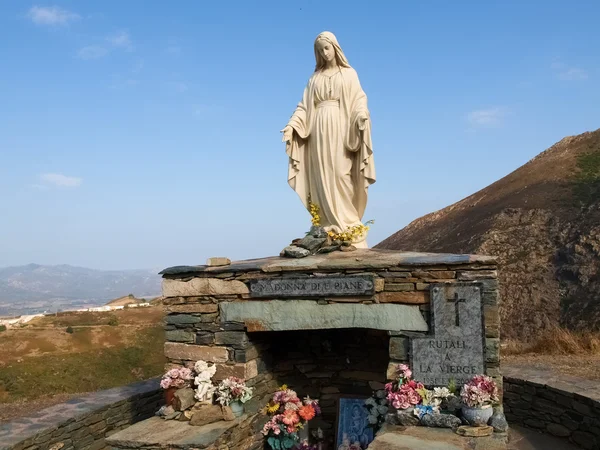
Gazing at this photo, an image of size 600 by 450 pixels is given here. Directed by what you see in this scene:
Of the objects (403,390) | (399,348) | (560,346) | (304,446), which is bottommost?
(304,446)

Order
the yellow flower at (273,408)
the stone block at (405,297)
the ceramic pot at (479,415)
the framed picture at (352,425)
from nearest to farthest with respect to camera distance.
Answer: the ceramic pot at (479,415), the stone block at (405,297), the framed picture at (352,425), the yellow flower at (273,408)

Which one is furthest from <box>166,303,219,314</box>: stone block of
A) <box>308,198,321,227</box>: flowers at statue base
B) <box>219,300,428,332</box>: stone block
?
<box>308,198,321,227</box>: flowers at statue base

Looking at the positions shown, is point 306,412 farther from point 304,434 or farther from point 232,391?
point 232,391

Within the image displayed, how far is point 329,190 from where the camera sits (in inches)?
300

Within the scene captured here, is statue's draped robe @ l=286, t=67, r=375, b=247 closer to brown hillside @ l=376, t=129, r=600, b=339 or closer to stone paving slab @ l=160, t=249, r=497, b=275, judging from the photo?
stone paving slab @ l=160, t=249, r=497, b=275

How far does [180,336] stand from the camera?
6.64m

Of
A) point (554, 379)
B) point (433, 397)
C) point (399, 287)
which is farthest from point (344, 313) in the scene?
point (554, 379)

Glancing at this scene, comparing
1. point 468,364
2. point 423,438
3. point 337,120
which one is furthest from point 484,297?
point 337,120

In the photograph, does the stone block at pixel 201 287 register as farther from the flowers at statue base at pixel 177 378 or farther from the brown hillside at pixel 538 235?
the brown hillside at pixel 538 235

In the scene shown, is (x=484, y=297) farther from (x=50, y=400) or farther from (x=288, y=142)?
(x=50, y=400)

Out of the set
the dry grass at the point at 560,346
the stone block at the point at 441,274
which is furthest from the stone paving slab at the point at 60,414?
the dry grass at the point at 560,346

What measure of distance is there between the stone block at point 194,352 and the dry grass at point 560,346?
629 centimetres

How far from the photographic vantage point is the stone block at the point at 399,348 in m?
5.84

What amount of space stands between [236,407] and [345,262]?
2.15 metres
